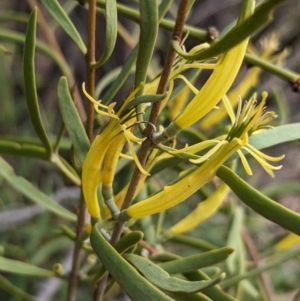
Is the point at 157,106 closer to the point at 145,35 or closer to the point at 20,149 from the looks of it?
the point at 145,35

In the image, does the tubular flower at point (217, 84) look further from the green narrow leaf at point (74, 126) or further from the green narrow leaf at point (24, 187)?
the green narrow leaf at point (24, 187)

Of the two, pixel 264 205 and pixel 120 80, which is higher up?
pixel 120 80

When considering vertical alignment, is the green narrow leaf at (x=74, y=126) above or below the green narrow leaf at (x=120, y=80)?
below

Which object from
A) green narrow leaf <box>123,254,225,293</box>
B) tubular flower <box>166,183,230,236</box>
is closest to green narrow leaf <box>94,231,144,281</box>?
green narrow leaf <box>123,254,225,293</box>

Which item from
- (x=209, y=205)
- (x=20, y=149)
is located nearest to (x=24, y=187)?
(x=20, y=149)

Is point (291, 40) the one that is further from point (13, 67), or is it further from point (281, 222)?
point (281, 222)

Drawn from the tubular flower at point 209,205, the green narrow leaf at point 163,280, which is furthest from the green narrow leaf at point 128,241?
the tubular flower at point 209,205
